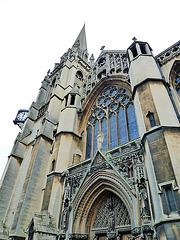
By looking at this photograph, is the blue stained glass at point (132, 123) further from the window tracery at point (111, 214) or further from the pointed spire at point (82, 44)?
the pointed spire at point (82, 44)

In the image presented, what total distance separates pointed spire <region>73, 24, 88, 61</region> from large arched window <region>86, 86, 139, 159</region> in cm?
1567

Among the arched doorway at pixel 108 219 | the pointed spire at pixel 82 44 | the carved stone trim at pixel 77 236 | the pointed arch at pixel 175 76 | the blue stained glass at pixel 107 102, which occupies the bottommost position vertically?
the carved stone trim at pixel 77 236

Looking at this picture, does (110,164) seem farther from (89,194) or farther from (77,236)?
(77,236)

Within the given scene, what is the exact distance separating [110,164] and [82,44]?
89.3 feet

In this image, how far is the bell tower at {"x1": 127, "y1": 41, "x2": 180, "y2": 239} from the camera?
4.93 meters

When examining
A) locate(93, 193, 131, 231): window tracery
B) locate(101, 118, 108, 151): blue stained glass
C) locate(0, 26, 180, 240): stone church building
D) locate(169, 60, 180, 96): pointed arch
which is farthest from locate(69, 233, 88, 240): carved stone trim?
locate(169, 60, 180, 96): pointed arch

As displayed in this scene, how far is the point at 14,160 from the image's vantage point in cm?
1596

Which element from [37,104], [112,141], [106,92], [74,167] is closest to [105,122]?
[112,141]

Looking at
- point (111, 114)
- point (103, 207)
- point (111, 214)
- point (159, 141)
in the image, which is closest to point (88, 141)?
point (111, 114)

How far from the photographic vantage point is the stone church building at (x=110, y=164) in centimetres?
583

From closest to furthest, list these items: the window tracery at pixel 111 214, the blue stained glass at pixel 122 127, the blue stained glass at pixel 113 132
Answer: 1. the window tracery at pixel 111 214
2. the blue stained glass at pixel 122 127
3. the blue stained glass at pixel 113 132

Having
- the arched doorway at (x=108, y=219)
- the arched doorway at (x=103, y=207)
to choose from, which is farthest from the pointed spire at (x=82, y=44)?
the arched doorway at (x=108, y=219)

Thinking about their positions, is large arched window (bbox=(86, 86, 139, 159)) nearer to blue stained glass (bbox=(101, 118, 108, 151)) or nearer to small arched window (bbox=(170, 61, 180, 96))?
blue stained glass (bbox=(101, 118, 108, 151))

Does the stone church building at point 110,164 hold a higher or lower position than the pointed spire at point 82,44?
lower
